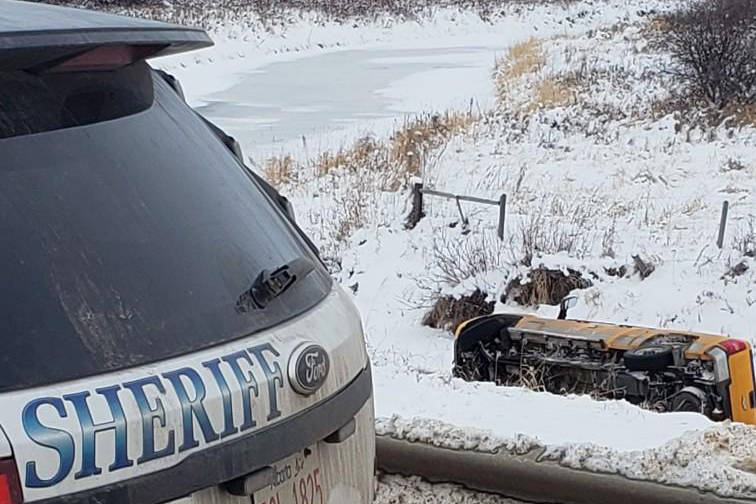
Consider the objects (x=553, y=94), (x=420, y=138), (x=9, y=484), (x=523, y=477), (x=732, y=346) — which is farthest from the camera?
(x=553, y=94)

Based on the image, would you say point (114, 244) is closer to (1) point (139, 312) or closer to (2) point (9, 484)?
(1) point (139, 312)

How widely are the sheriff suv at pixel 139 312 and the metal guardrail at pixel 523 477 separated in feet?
6.24

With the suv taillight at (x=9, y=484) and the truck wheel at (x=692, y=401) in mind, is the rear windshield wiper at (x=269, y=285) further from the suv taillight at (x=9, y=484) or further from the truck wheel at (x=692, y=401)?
the truck wheel at (x=692, y=401)

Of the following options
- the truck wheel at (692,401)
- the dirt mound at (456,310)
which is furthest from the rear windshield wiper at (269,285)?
the dirt mound at (456,310)

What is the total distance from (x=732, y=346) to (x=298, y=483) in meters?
3.72

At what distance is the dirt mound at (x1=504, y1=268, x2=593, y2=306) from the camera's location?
29.1 feet

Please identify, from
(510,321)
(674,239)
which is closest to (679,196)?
(674,239)

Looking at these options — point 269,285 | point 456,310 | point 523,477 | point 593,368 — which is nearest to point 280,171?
point 456,310

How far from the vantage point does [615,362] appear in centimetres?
578

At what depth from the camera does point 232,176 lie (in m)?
2.51

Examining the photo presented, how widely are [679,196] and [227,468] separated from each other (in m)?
10.8

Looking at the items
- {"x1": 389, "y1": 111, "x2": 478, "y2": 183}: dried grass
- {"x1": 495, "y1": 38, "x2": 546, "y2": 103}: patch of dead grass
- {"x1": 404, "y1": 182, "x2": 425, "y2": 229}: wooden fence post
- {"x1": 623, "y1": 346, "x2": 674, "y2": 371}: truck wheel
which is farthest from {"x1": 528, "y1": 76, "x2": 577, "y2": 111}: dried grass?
{"x1": 623, "y1": 346, "x2": 674, "y2": 371}: truck wheel

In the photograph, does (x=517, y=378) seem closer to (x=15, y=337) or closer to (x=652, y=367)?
(x=652, y=367)

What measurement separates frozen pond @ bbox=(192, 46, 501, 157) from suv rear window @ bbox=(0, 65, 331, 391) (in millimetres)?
13313
